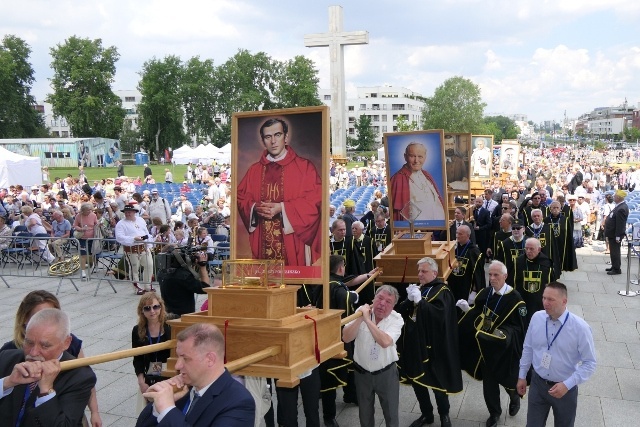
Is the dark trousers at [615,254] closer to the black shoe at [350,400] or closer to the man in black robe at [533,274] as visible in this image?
the man in black robe at [533,274]

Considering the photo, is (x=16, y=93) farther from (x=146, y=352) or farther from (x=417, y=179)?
(x=146, y=352)

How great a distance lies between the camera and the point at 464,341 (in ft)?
21.8

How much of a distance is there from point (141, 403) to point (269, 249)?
198 centimetres

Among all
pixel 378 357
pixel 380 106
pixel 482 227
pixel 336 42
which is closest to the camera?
pixel 378 357

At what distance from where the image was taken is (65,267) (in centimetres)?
1406

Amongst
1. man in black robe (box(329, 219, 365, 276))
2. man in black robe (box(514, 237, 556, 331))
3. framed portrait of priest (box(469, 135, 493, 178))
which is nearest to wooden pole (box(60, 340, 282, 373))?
man in black robe (box(514, 237, 556, 331))

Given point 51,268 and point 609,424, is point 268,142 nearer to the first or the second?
point 609,424

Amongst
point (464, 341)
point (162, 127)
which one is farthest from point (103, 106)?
point (464, 341)

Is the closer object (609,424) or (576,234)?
(609,424)

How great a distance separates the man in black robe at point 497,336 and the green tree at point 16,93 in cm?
8073

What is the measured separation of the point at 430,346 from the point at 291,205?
110 inches

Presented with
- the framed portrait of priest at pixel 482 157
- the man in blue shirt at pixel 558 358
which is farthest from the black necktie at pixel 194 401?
the framed portrait of priest at pixel 482 157

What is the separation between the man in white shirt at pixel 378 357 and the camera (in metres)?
5.54

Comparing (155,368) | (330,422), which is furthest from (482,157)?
(155,368)
